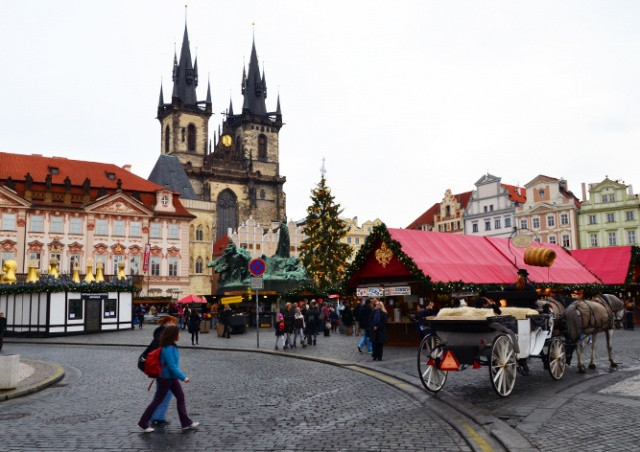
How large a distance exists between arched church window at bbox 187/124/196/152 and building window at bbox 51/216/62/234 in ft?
132

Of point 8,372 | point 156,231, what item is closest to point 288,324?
point 8,372

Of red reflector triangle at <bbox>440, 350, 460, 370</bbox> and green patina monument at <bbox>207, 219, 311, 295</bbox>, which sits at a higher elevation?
green patina monument at <bbox>207, 219, 311, 295</bbox>

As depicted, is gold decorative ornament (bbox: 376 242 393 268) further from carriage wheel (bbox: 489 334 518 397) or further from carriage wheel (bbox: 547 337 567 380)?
carriage wheel (bbox: 489 334 518 397)

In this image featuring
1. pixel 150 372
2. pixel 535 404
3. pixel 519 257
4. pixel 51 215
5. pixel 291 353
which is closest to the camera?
pixel 150 372

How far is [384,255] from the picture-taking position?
2080 cm

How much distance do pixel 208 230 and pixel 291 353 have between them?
62.0 metres

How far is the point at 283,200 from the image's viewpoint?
99.4m

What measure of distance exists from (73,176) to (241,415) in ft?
191

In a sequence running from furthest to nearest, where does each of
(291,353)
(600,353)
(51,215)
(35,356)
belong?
(51,215) → (35,356) → (291,353) → (600,353)

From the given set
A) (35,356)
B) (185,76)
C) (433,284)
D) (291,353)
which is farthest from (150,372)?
(185,76)

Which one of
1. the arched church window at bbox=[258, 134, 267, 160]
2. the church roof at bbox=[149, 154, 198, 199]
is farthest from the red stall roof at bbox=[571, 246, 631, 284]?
the arched church window at bbox=[258, 134, 267, 160]

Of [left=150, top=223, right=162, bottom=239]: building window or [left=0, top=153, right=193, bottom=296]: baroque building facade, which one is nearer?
[left=0, top=153, right=193, bottom=296]: baroque building facade

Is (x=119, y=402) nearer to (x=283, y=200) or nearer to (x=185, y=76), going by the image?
(x=283, y=200)

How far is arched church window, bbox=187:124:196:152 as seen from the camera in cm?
9701
